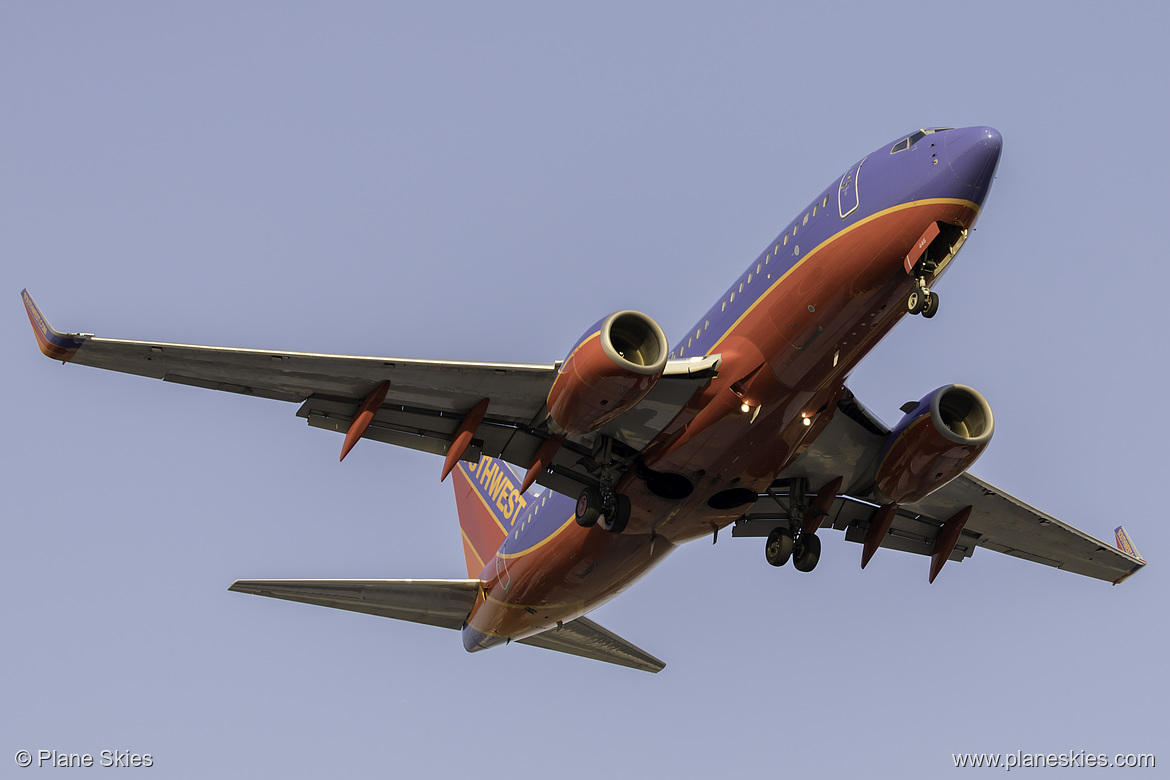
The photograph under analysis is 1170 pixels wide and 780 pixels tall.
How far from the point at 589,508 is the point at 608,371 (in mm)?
4599

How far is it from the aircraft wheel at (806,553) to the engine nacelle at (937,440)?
2.31 metres

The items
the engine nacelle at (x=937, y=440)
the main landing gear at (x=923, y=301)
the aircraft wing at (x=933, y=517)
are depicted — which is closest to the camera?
the main landing gear at (x=923, y=301)

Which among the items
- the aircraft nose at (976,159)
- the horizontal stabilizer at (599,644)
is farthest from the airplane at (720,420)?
the horizontal stabilizer at (599,644)

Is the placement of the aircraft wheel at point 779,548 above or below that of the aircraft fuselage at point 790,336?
below

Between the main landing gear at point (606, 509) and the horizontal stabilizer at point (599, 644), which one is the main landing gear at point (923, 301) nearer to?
the main landing gear at point (606, 509)

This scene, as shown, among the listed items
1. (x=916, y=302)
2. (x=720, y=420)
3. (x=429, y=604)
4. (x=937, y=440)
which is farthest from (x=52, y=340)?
(x=937, y=440)

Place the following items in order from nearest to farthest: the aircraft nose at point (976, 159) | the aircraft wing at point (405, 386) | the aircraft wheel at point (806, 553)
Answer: the aircraft nose at point (976, 159), the aircraft wing at point (405, 386), the aircraft wheel at point (806, 553)

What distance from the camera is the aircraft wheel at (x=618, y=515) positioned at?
23188 millimetres

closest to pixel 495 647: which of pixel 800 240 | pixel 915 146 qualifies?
pixel 800 240

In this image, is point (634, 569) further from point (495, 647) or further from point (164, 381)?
point (164, 381)

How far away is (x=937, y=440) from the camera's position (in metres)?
22.8

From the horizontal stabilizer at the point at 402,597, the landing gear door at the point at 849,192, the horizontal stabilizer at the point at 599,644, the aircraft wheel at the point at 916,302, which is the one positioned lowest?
the horizontal stabilizer at the point at 599,644

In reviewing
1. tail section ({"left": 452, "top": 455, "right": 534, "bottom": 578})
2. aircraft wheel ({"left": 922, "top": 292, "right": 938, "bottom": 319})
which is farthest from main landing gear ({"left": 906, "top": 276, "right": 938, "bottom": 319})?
tail section ({"left": 452, "top": 455, "right": 534, "bottom": 578})

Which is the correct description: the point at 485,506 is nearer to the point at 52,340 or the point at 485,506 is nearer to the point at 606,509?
the point at 606,509
